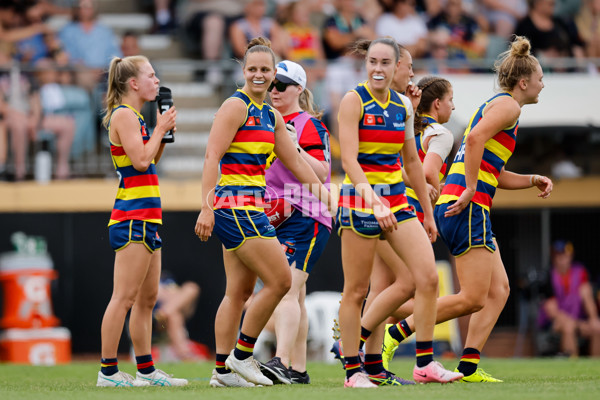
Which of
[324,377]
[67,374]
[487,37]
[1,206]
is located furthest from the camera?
[487,37]

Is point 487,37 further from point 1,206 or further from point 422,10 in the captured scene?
point 1,206

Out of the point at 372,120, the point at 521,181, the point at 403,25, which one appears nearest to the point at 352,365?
the point at 372,120

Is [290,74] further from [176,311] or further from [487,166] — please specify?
[176,311]

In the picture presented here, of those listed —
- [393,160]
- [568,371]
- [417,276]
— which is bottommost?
[568,371]

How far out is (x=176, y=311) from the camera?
1252 cm

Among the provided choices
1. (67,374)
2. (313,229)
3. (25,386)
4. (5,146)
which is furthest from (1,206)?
(313,229)

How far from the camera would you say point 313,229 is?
7285 mm

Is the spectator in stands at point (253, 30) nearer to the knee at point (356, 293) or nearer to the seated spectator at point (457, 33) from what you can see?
the seated spectator at point (457, 33)

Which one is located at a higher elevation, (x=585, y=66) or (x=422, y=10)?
(x=422, y=10)

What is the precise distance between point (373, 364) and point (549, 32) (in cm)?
1016

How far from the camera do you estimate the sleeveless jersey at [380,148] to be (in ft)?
20.2

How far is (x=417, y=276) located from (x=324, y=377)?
2530mm

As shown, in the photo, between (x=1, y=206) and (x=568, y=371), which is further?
(x=1, y=206)

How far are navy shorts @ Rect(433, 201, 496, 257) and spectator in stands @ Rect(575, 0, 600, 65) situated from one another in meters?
9.58
